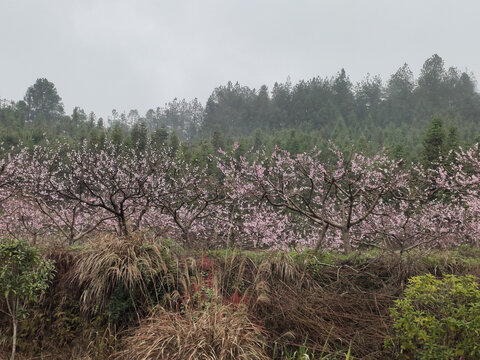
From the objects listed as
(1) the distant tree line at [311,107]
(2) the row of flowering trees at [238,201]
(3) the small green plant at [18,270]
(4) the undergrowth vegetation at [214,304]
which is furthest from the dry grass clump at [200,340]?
(1) the distant tree line at [311,107]

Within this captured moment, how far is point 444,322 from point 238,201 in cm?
814

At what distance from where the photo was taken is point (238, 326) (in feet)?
14.3

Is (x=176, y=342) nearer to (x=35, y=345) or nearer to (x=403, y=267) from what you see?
(x=35, y=345)

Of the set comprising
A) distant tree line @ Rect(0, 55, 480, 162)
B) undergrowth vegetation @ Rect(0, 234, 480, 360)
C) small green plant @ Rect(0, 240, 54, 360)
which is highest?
distant tree line @ Rect(0, 55, 480, 162)

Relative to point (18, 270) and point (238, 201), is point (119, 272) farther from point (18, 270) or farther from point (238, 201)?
point (238, 201)

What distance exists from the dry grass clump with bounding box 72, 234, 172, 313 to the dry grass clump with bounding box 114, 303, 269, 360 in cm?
117

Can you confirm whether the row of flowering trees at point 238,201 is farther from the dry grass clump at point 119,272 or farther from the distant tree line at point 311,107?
the distant tree line at point 311,107

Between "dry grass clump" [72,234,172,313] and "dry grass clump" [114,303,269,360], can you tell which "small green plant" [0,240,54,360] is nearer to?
"dry grass clump" [72,234,172,313]

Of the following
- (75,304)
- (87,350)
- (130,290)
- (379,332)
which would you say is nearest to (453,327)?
(379,332)

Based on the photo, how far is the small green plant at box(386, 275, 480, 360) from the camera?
12.1ft

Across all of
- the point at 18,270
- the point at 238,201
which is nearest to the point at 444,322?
the point at 18,270

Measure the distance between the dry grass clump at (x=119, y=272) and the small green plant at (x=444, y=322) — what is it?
3381 mm

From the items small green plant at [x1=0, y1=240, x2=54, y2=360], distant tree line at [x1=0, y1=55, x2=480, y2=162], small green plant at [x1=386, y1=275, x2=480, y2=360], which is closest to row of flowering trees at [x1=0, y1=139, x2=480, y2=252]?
small green plant at [x1=0, y1=240, x2=54, y2=360]

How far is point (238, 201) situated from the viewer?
1166 cm
